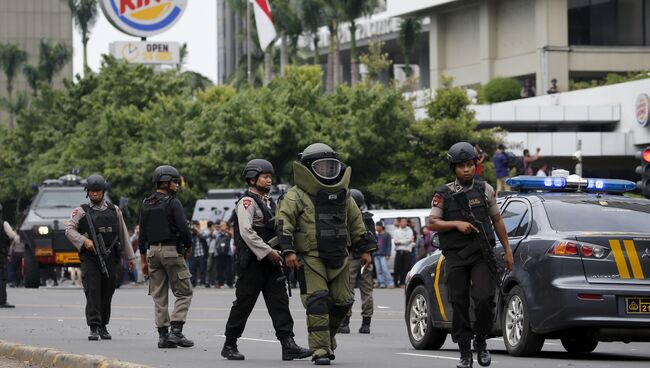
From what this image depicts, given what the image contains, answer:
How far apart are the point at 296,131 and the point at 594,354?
35.6 metres

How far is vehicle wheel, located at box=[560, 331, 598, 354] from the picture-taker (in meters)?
14.9

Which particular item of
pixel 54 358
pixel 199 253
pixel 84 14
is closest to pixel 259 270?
pixel 54 358

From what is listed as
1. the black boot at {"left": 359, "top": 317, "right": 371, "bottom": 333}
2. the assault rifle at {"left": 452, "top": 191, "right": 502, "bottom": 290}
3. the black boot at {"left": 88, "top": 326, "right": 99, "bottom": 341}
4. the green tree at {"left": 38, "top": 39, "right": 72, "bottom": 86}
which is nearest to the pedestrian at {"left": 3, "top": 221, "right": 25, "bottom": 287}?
the black boot at {"left": 359, "top": 317, "right": 371, "bottom": 333}

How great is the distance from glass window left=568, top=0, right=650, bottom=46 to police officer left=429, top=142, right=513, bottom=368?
195 ft

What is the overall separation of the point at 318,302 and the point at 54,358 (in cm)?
A: 237

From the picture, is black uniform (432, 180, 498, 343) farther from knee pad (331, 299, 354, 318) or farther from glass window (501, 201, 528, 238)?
glass window (501, 201, 528, 238)

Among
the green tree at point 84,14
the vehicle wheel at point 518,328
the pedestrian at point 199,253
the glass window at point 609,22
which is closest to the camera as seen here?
the vehicle wheel at point 518,328

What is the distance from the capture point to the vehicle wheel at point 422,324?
15.6 m

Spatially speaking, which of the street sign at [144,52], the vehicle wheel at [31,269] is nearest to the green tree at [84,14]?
the street sign at [144,52]

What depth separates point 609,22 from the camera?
7181cm

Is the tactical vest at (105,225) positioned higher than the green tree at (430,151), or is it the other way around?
the green tree at (430,151)

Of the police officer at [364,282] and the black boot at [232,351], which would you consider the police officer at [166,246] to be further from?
the police officer at [364,282]

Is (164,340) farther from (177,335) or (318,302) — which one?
(318,302)

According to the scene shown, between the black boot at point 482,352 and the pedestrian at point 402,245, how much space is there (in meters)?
25.2
